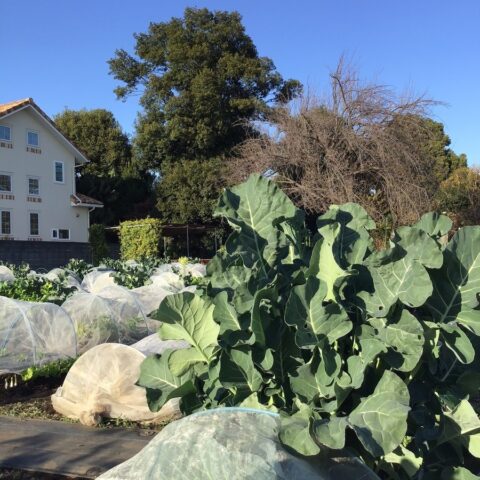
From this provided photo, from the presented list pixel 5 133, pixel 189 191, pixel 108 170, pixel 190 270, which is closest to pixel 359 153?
pixel 190 270

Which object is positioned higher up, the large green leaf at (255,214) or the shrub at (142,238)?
the shrub at (142,238)

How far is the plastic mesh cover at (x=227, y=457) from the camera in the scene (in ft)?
6.65

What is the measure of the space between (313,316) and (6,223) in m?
35.0

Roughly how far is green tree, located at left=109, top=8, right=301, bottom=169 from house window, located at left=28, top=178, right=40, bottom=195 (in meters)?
6.96

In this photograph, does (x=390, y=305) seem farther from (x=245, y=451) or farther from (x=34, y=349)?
(x=34, y=349)

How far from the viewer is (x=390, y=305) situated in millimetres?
2248

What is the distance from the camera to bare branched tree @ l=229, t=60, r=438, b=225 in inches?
725

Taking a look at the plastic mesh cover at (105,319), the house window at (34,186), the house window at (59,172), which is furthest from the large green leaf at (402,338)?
the house window at (59,172)

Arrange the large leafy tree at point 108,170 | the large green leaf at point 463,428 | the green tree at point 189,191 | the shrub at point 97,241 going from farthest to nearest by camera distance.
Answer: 1. the large leafy tree at point 108,170
2. the green tree at point 189,191
3. the shrub at point 97,241
4. the large green leaf at point 463,428

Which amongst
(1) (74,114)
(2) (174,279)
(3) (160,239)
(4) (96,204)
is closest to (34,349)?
(2) (174,279)

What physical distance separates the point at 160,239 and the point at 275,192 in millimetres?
27120

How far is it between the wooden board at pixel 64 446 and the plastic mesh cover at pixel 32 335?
5.28 ft

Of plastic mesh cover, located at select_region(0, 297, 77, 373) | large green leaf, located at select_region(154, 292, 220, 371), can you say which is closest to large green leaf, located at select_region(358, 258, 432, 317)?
large green leaf, located at select_region(154, 292, 220, 371)

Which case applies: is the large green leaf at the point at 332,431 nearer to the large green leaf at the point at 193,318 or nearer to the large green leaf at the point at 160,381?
the large green leaf at the point at 193,318
